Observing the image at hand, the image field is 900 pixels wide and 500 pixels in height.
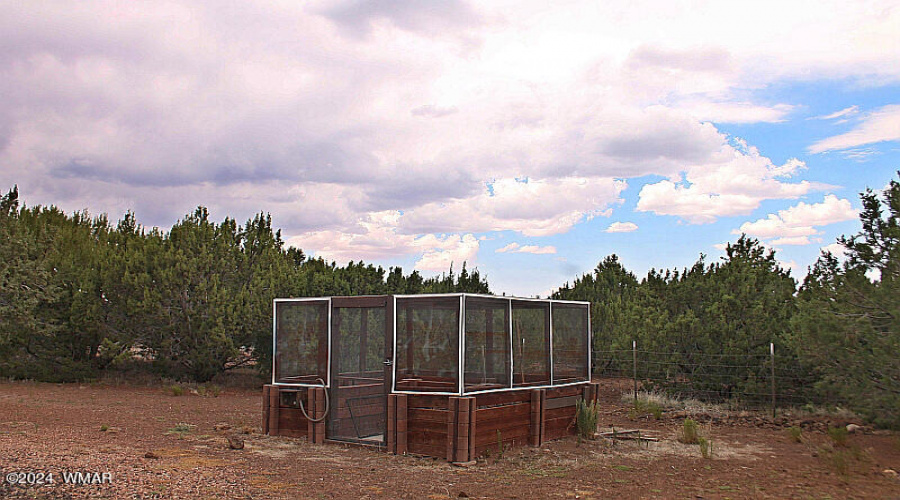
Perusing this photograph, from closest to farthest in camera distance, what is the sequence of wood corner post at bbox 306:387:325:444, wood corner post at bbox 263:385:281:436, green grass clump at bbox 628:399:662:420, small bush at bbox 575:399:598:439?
wood corner post at bbox 306:387:325:444 < wood corner post at bbox 263:385:281:436 < small bush at bbox 575:399:598:439 < green grass clump at bbox 628:399:662:420

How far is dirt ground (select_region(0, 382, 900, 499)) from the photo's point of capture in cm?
714

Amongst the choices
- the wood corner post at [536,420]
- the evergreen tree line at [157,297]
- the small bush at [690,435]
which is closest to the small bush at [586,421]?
the wood corner post at [536,420]

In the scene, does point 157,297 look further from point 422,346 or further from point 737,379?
point 737,379

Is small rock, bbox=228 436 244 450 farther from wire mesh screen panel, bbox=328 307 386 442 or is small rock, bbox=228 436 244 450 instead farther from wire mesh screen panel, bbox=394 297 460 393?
wire mesh screen panel, bbox=394 297 460 393

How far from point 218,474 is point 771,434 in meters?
8.89

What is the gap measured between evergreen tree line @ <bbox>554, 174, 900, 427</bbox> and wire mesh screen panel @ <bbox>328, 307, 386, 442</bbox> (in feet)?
20.0

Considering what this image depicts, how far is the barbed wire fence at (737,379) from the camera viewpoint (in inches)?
540

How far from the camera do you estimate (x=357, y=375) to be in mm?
10453

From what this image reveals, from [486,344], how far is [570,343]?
2116 millimetres

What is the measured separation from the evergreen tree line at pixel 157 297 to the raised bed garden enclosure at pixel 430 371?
24.3 ft

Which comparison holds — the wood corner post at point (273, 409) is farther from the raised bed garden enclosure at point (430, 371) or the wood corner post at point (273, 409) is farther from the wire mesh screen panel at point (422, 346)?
the wire mesh screen panel at point (422, 346)

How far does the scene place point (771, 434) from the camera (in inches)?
472

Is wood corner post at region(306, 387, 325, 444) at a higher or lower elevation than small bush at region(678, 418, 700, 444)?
higher

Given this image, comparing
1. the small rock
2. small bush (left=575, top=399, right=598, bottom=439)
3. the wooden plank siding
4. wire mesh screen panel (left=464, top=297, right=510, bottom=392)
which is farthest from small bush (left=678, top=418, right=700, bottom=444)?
the small rock
